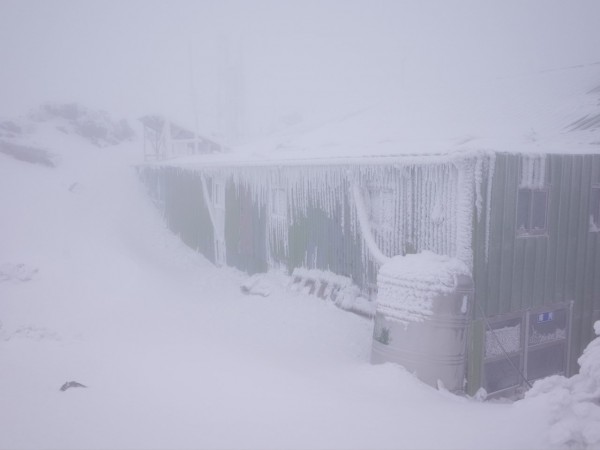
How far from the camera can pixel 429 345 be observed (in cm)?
596

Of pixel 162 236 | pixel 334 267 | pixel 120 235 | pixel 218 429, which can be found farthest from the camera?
pixel 162 236

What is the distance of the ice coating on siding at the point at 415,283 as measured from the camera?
593 centimetres

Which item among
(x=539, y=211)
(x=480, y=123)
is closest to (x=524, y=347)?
(x=539, y=211)

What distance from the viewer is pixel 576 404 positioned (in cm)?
383

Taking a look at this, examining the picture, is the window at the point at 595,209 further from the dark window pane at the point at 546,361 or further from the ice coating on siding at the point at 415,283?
the ice coating on siding at the point at 415,283

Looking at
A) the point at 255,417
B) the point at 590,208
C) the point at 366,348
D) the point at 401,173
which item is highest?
the point at 401,173

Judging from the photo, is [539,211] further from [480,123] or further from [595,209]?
[480,123]

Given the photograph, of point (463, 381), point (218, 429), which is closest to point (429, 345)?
point (463, 381)

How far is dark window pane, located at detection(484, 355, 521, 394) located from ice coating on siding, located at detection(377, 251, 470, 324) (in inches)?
69.4

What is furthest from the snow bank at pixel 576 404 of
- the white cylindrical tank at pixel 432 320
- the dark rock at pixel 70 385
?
the dark rock at pixel 70 385

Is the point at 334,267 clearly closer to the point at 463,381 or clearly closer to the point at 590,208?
the point at 463,381

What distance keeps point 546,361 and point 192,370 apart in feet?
20.3

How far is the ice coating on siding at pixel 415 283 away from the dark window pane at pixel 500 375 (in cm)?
176

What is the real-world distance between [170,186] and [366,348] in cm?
1212
